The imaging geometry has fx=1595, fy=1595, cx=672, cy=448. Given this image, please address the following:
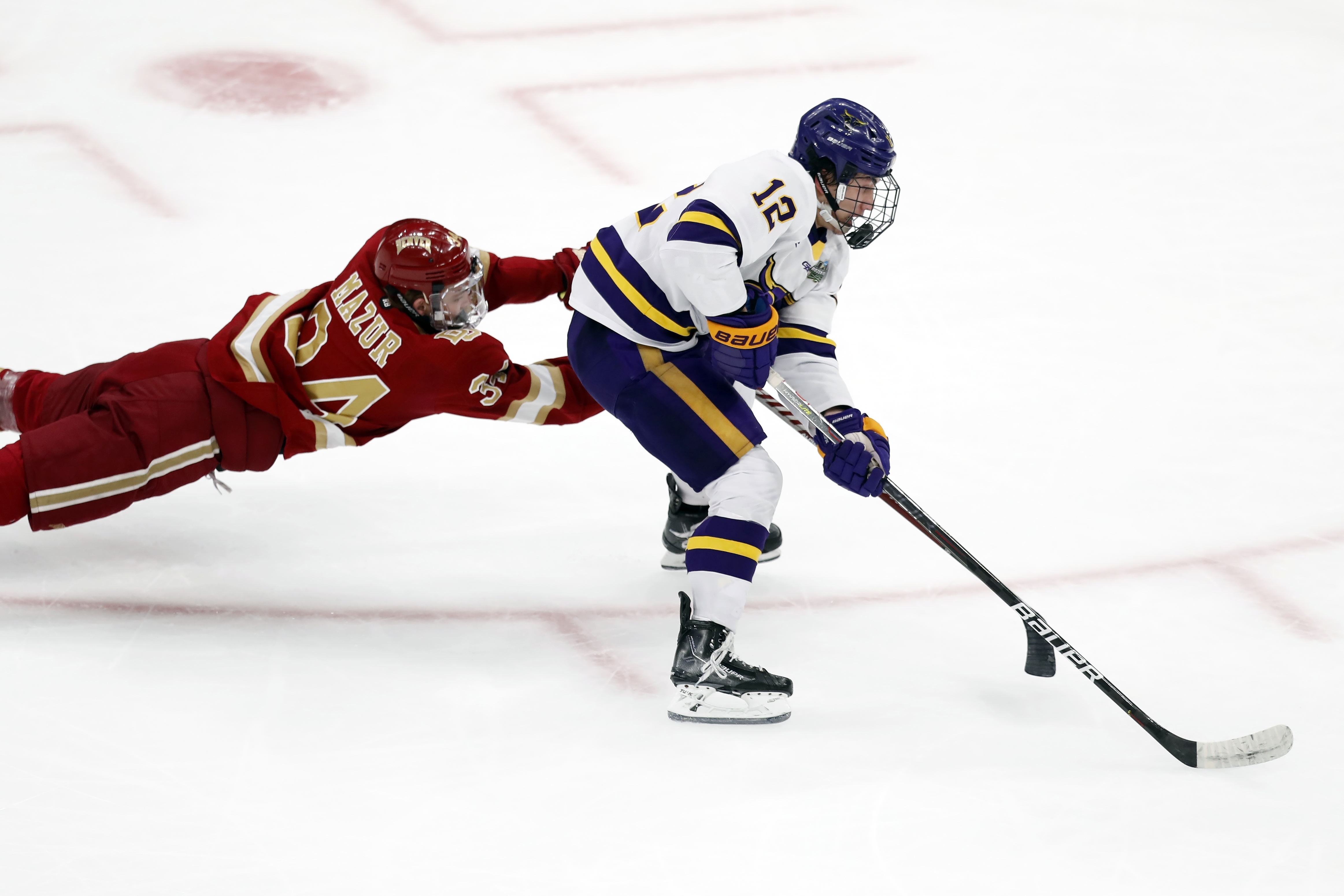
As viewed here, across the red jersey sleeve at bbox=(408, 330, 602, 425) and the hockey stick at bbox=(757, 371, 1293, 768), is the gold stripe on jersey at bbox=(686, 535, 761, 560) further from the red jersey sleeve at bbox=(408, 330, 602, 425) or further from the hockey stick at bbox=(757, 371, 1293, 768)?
the red jersey sleeve at bbox=(408, 330, 602, 425)

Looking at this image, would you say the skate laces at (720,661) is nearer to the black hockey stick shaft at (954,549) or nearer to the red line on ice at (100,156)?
the black hockey stick shaft at (954,549)

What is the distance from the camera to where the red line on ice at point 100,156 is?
16.9 ft

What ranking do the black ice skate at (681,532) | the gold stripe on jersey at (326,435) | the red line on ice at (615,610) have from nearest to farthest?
the red line on ice at (615,610), the gold stripe on jersey at (326,435), the black ice skate at (681,532)

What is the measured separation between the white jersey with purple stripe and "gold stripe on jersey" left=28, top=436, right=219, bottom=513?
33.9 inches

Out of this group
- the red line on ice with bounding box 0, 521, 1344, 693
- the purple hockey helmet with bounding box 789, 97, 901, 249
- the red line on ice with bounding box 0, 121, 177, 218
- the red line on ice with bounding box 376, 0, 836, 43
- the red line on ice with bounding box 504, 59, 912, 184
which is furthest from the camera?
the red line on ice with bounding box 376, 0, 836, 43

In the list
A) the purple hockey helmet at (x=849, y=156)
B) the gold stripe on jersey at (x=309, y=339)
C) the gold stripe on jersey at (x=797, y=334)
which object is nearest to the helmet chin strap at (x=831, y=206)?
the purple hockey helmet at (x=849, y=156)

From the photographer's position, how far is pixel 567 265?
367 centimetres

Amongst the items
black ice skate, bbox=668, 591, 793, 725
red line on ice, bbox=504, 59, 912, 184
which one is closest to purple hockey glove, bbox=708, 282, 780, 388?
black ice skate, bbox=668, 591, 793, 725

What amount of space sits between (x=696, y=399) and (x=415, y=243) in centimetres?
66

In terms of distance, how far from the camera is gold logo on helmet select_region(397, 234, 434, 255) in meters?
3.23

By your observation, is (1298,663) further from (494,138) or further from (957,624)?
(494,138)

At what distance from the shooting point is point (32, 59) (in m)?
5.97

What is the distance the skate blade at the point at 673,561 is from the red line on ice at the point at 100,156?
92.3 inches

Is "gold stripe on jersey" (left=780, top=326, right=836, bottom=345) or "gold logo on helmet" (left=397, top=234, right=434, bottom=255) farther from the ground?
"gold logo on helmet" (left=397, top=234, right=434, bottom=255)
